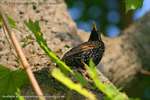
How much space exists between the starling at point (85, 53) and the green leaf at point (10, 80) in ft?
1.09

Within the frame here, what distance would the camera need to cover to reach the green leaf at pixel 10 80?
4.94 feet

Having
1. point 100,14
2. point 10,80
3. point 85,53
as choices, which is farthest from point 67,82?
point 100,14

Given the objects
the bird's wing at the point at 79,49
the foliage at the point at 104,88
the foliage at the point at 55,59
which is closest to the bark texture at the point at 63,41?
the bird's wing at the point at 79,49

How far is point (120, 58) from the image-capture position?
10.1 ft

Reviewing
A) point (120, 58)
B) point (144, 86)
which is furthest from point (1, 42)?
point (144, 86)

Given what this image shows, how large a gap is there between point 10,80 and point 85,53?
1.45ft

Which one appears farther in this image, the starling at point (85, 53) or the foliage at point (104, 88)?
the starling at point (85, 53)

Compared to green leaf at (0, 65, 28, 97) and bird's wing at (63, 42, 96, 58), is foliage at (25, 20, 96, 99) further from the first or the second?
bird's wing at (63, 42, 96, 58)

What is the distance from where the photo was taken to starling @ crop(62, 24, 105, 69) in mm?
1850

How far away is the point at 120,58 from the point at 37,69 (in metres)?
1.23

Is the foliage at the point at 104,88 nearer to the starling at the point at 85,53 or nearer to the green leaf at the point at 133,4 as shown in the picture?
the green leaf at the point at 133,4

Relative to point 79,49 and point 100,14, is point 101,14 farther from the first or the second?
point 79,49

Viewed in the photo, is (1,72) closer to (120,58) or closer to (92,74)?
(92,74)

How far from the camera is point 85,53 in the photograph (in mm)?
1893
